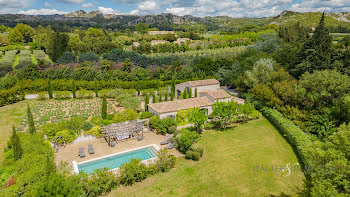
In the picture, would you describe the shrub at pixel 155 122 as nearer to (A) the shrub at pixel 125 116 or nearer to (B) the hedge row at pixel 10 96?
(A) the shrub at pixel 125 116

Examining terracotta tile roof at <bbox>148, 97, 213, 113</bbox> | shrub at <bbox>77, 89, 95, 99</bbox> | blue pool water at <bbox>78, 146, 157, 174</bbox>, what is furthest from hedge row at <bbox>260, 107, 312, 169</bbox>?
shrub at <bbox>77, 89, 95, 99</bbox>

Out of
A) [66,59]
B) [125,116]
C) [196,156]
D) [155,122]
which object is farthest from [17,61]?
[196,156]

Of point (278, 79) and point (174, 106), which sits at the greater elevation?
point (278, 79)

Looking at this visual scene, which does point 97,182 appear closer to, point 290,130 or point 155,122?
point 155,122

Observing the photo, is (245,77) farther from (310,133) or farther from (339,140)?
(339,140)

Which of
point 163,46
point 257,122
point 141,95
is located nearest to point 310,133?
point 257,122

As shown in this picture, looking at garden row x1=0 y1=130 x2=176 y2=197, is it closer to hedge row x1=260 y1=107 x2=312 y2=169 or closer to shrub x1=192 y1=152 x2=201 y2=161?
shrub x1=192 y1=152 x2=201 y2=161
